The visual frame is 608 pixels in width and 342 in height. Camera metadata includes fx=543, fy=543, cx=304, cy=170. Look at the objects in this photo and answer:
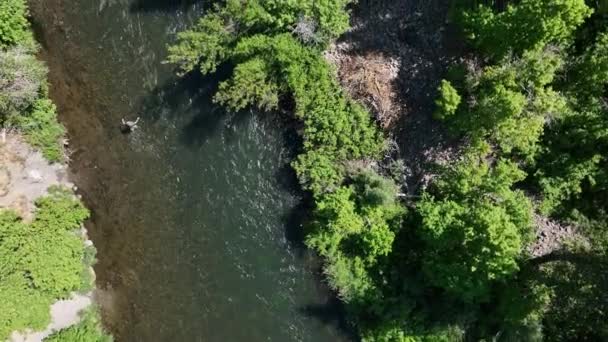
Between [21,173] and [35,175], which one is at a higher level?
[35,175]

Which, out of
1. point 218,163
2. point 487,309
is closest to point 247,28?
point 218,163

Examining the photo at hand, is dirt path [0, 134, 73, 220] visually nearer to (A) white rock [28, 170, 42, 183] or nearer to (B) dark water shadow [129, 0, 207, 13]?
(A) white rock [28, 170, 42, 183]

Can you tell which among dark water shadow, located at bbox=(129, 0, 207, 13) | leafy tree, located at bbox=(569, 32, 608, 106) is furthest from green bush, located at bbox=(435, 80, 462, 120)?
dark water shadow, located at bbox=(129, 0, 207, 13)

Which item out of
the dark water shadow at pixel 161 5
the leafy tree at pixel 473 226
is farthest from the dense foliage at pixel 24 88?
the leafy tree at pixel 473 226

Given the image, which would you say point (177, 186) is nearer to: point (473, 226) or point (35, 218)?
point (35, 218)

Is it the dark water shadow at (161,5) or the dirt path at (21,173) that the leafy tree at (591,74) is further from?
the dirt path at (21,173)

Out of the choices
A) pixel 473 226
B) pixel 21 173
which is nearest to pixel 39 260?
pixel 21 173

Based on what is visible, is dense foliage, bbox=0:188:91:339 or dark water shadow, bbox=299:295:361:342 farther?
dark water shadow, bbox=299:295:361:342
